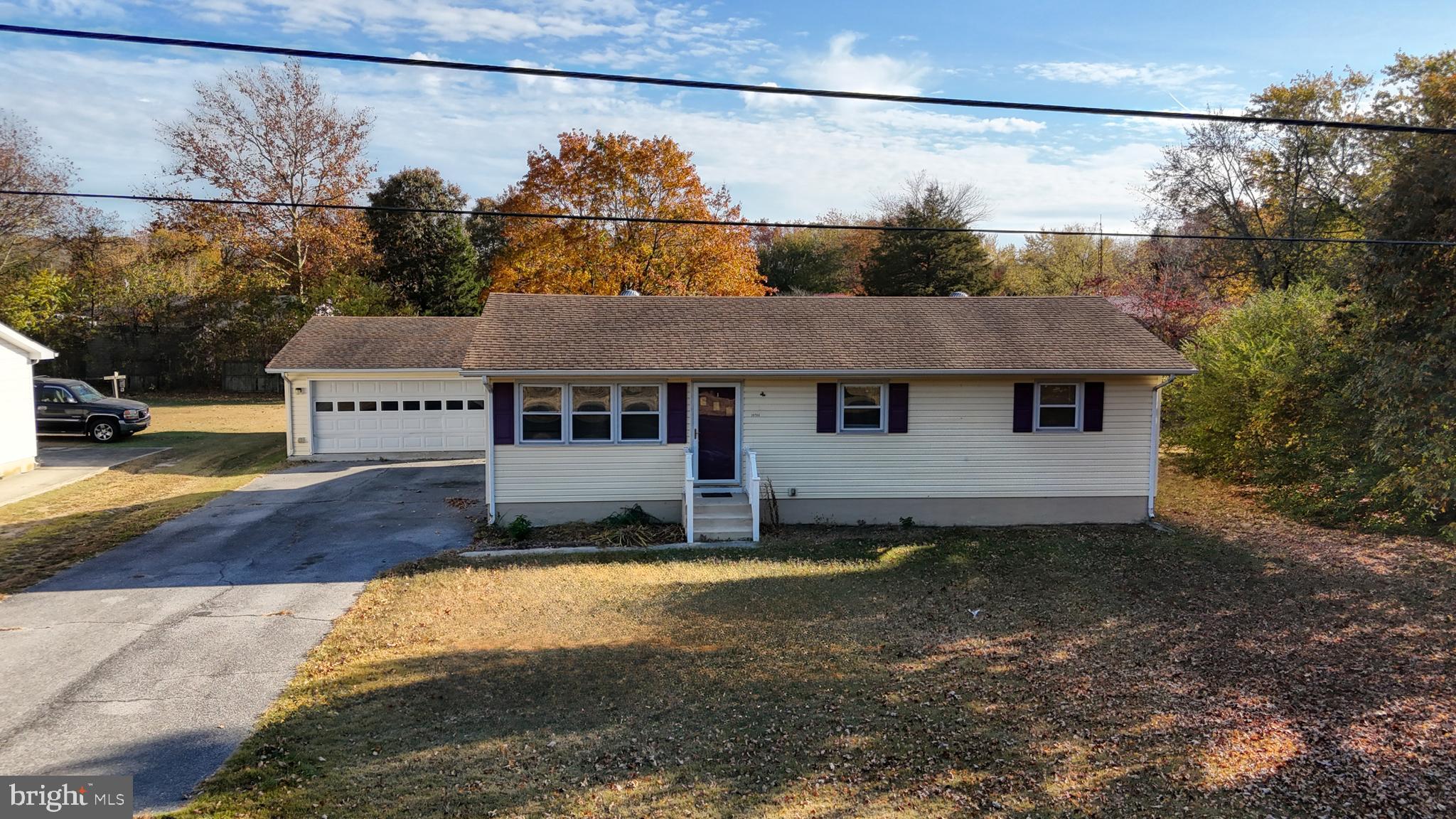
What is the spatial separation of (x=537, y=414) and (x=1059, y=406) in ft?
31.8

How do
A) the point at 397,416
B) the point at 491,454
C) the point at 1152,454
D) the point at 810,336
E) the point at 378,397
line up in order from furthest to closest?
the point at 397,416, the point at 378,397, the point at 810,336, the point at 1152,454, the point at 491,454

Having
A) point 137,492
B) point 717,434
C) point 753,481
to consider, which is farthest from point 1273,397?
point 137,492

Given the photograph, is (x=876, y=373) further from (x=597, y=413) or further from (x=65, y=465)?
(x=65, y=465)

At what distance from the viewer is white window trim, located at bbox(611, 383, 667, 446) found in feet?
47.0

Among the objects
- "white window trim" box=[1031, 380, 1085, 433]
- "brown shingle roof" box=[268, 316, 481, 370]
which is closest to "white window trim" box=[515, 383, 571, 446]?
"brown shingle roof" box=[268, 316, 481, 370]

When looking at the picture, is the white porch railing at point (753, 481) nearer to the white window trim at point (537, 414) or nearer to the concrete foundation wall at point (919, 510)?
the concrete foundation wall at point (919, 510)

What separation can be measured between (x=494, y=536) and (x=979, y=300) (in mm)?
11596

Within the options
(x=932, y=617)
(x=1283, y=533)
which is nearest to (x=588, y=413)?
(x=932, y=617)

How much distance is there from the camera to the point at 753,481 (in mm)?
13641

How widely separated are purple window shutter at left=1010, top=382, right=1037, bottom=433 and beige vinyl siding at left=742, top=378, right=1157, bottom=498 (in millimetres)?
102

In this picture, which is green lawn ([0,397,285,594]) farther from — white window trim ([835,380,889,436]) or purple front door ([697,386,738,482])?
white window trim ([835,380,889,436])

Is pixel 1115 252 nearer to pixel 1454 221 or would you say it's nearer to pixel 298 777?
pixel 1454 221

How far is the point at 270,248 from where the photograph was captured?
120 feet

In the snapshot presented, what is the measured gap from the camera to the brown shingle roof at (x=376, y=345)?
20.8 meters
